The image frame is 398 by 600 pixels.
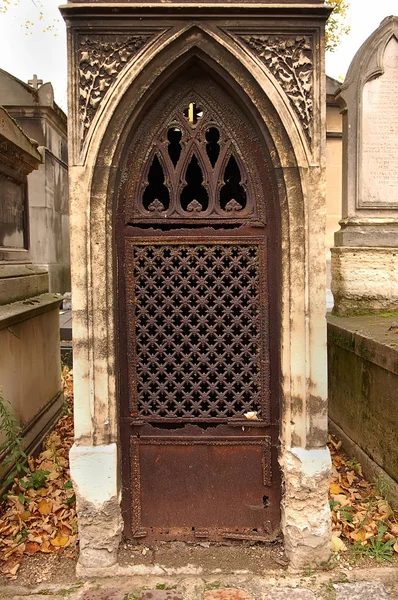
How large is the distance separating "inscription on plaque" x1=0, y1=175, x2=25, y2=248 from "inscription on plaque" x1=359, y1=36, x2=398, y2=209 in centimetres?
359

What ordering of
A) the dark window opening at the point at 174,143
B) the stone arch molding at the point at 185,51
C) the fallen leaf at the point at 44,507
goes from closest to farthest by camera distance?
1. the stone arch molding at the point at 185,51
2. the fallen leaf at the point at 44,507
3. the dark window opening at the point at 174,143

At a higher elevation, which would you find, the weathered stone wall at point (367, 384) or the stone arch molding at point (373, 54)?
the stone arch molding at point (373, 54)

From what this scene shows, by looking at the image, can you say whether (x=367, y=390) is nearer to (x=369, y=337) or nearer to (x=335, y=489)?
(x=369, y=337)

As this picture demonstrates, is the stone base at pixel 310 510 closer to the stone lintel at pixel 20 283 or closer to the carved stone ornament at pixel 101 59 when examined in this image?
the carved stone ornament at pixel 101 59

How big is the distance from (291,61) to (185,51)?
0.63 meters

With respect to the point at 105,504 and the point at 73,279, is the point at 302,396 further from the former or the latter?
the point at 73,279

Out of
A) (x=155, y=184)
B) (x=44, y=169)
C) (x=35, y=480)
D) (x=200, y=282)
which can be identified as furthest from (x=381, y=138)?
(x=44, y=169)

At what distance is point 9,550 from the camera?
10.8ft

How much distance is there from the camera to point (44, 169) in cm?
1091

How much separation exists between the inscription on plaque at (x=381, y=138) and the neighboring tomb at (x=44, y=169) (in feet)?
21.1

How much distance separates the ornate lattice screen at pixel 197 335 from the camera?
10.8 feet

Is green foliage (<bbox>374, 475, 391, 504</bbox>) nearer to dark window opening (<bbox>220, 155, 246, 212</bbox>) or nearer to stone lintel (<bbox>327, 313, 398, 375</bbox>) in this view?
stone lintel (<bbox>327, 313, 398, 375</bbox>)

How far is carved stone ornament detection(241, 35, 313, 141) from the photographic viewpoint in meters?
3.02

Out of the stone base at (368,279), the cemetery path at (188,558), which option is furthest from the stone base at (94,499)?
the stone base at (368,279)
